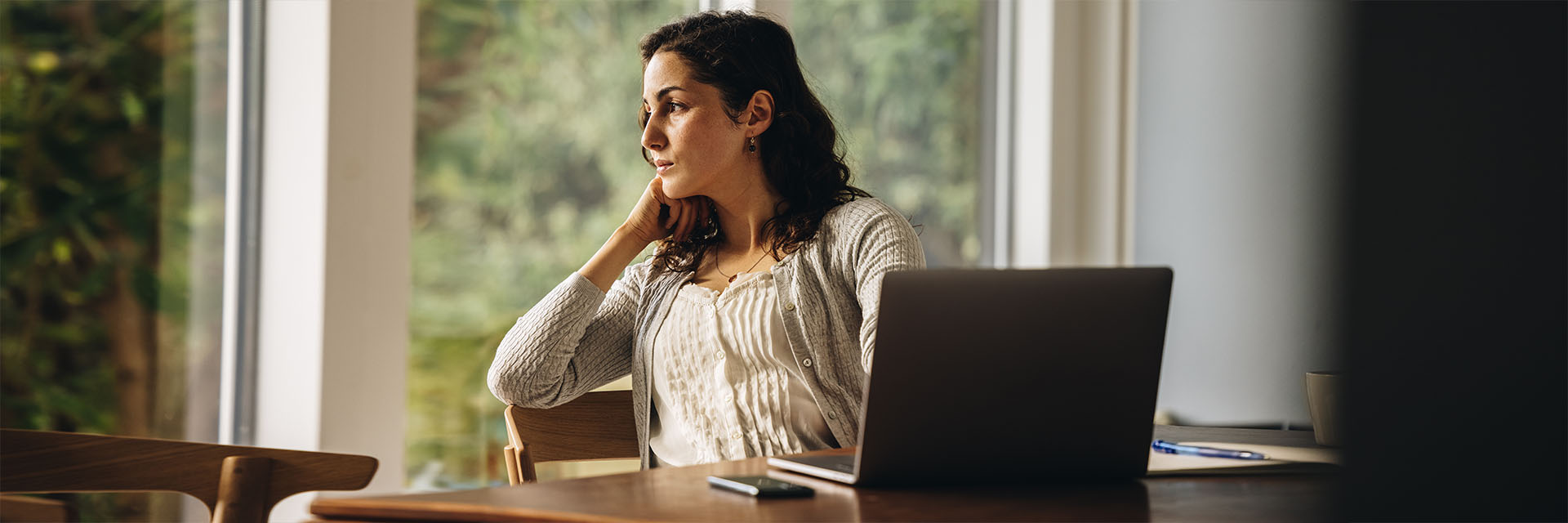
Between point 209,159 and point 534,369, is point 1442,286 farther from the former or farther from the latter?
point 209,159

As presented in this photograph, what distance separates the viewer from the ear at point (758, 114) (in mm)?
1725

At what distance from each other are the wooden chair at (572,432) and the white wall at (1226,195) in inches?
59.3

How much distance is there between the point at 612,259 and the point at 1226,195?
1.61 meters

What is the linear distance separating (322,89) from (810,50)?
1.26 metres

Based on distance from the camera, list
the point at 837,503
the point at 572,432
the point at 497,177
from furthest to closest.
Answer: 1. the point at 497,177
2. the point at 572,432
3. the point at 837,503

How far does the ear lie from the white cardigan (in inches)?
6.6

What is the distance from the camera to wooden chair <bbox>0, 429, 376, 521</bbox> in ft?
3.93

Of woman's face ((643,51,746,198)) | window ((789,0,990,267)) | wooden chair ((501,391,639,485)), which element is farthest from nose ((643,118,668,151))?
window ((789,0,990,267))

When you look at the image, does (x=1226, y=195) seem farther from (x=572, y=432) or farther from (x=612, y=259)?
(x=572, y=432)

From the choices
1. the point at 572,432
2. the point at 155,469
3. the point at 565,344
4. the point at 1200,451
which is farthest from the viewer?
the point at 565,344

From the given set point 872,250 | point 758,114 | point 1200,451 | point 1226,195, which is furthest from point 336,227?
point 1226,195

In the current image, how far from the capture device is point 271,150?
1.81 meters

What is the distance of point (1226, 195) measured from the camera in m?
2.75

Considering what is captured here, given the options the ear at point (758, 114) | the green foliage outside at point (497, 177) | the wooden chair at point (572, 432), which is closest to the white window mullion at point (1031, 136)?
the green foliage outside at point (497, 177)
